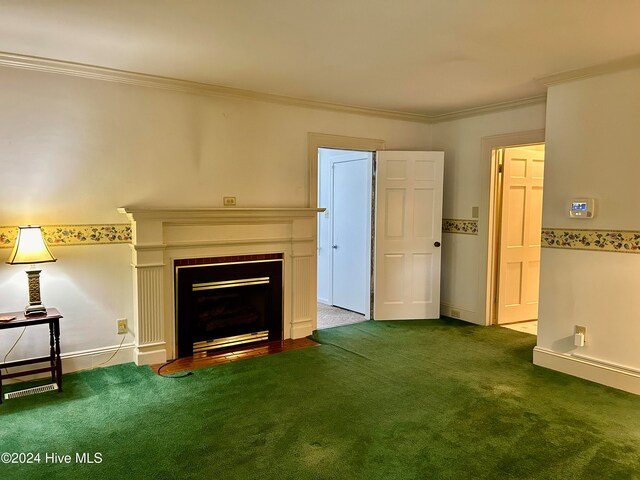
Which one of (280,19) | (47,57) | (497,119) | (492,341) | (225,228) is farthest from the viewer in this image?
(497,119)

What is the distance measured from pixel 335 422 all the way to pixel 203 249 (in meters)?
2.02

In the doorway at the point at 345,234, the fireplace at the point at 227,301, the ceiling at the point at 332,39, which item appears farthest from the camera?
the doorway at the point at 345,234

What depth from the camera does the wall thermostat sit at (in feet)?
11.6

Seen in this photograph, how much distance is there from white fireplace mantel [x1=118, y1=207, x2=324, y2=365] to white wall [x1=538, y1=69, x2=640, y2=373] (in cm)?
223

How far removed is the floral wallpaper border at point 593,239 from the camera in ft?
11.0

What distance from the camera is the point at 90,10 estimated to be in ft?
8.12

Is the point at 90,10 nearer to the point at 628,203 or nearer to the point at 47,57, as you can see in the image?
the point at 47,57

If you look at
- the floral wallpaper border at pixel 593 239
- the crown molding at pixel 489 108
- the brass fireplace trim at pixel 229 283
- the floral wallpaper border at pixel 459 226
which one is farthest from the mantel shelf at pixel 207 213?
the floral wallpaper border at pixel 593 239

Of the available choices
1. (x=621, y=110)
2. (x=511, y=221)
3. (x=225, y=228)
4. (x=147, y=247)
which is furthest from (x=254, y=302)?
(x=621, y=110)

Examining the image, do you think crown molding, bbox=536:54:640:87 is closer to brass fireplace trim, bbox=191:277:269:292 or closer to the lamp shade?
brass fireplace trim, bbox=191:277:269:292

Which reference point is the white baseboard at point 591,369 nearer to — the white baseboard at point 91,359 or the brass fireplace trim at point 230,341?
the brass fireplace trim at point 230,341

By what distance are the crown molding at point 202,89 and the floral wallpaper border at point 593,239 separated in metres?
1.47

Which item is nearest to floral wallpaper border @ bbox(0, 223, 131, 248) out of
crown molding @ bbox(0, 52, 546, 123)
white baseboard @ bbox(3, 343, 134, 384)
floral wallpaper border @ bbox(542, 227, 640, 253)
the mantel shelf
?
the mantel shelf

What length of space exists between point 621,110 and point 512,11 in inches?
59.0
